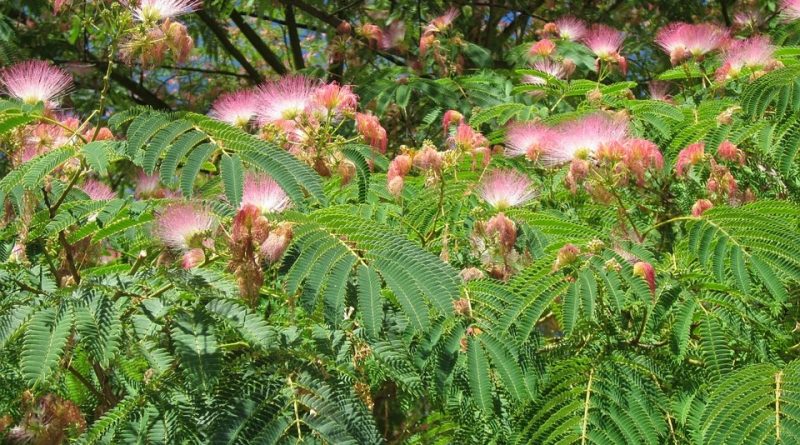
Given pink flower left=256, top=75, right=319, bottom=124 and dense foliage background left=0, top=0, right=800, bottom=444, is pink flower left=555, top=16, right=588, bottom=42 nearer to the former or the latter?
dense foliage background left=0, top=0, right=800, bottom=444

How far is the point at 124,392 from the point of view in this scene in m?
2.74

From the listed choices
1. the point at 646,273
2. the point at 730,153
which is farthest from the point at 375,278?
the point at 730,153

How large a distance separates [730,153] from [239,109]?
1.64 meters

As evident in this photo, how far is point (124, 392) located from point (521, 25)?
5.04 meters

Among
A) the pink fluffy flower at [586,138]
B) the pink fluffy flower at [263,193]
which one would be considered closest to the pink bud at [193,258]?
the pink fluffy flower at [263,193]

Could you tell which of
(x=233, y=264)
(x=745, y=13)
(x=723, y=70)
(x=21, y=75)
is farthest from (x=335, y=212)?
(x=745, y=13)

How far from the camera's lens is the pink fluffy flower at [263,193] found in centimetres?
240

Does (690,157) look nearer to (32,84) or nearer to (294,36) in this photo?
(32,84)

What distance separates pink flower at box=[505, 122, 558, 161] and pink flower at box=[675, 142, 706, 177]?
17.4 inches

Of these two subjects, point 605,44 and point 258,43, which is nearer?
point 605,44

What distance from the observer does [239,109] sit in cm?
311

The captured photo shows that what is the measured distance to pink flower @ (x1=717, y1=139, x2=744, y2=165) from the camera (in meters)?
3.40

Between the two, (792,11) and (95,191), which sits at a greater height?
(792,11)

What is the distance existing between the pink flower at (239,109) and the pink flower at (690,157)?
1.43 m
